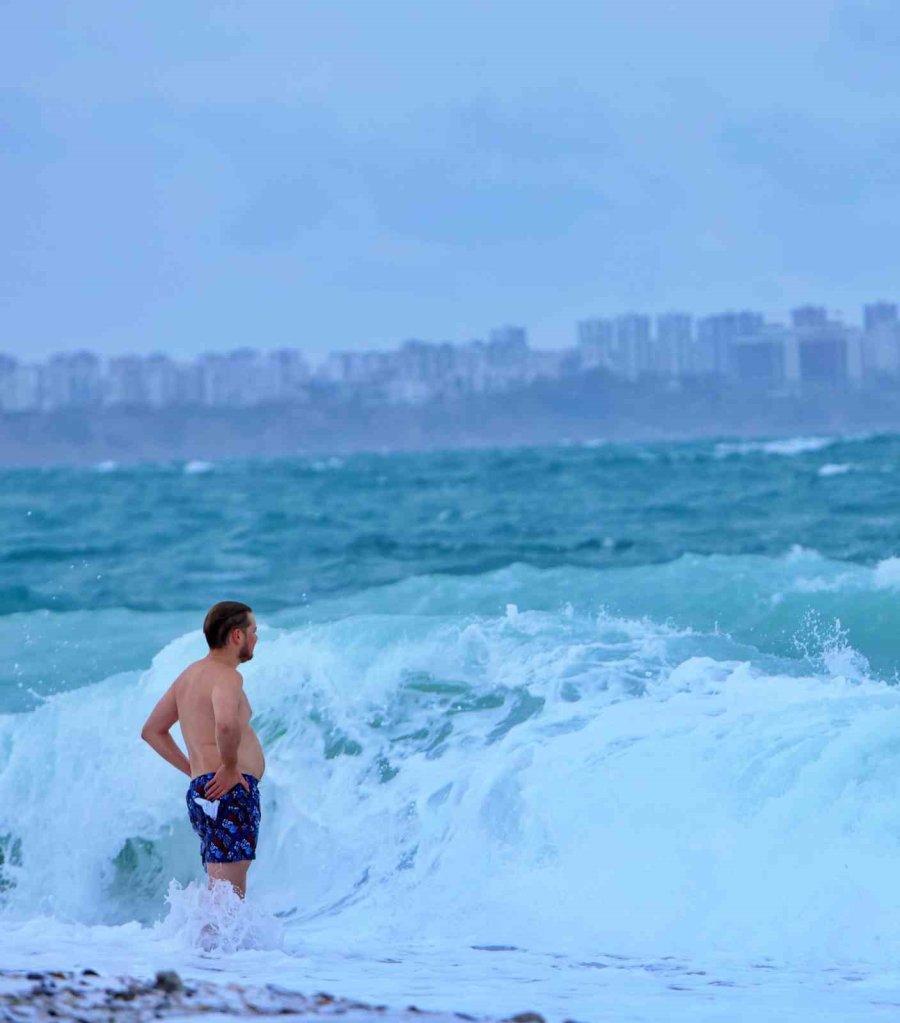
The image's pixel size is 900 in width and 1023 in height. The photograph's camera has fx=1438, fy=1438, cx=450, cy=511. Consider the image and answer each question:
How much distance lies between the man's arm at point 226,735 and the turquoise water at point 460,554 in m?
5.05

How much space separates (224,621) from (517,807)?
2.15 meters

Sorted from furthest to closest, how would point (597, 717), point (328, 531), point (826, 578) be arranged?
point (328, 531)
point (826, 578)
point (597, 717)

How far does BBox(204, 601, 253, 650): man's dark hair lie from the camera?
4840 mm

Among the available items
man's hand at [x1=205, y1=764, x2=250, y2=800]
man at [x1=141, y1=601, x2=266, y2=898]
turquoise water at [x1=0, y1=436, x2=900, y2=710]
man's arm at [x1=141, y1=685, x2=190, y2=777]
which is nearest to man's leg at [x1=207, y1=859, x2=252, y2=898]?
man at [x1=141, y1=601, x2=266, y2=898]

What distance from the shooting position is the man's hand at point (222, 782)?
15.6 feet

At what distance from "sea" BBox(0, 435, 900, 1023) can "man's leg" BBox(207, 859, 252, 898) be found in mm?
76

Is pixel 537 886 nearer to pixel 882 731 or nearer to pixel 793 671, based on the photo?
pixel 882 731

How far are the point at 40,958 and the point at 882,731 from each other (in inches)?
143

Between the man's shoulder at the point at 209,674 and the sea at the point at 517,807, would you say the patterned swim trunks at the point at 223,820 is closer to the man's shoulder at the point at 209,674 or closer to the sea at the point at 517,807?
the sea at the point at 517,807

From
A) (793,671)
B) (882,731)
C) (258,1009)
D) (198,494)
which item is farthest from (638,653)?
(198,494)

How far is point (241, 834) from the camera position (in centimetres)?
481

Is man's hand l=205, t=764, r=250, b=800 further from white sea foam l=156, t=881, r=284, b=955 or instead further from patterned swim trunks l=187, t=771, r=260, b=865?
white sea foam l=156, t=881, r=284, b=955

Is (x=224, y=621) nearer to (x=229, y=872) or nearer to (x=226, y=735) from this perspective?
(x=226, y=735)

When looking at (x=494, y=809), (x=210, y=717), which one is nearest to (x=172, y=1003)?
(x=210, y=717)
